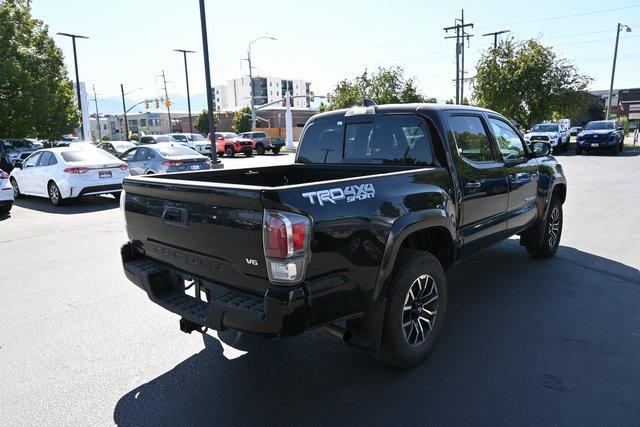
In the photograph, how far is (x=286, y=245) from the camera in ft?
8.45

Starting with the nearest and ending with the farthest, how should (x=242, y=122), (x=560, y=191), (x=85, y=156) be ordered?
(x=560, y=191) → (x=85, y=156) → (x=242, y=122)

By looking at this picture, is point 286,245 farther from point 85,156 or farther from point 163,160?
point 163,160

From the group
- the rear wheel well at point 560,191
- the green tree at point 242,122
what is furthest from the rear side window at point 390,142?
the green tree at point 242,122

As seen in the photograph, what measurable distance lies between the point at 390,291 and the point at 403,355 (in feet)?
1.58

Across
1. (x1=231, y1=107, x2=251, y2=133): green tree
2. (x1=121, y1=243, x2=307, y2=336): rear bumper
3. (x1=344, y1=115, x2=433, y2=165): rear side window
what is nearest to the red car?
(x1=344, y1=115, x2=433, y2=165): rear side window

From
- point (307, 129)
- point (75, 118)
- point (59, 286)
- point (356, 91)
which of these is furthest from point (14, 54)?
point (356, 91)

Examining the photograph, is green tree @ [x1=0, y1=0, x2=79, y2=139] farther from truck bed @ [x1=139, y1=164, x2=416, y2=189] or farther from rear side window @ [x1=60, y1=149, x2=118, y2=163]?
truck bed @ [x1=139, y1=164, x2=416, y2=189]

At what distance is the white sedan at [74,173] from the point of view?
11.6m

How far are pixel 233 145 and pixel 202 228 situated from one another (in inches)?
1232

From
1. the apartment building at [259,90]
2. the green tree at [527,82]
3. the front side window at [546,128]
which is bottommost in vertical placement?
the front side window at [546,128]

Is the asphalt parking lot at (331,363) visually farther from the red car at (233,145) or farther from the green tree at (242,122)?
the green tree at (242,122)

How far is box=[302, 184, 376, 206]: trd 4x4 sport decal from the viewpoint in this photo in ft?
8.99

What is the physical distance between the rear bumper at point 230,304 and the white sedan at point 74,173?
28.0ft

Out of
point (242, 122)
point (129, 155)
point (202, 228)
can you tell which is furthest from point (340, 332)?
point (242, 122)
